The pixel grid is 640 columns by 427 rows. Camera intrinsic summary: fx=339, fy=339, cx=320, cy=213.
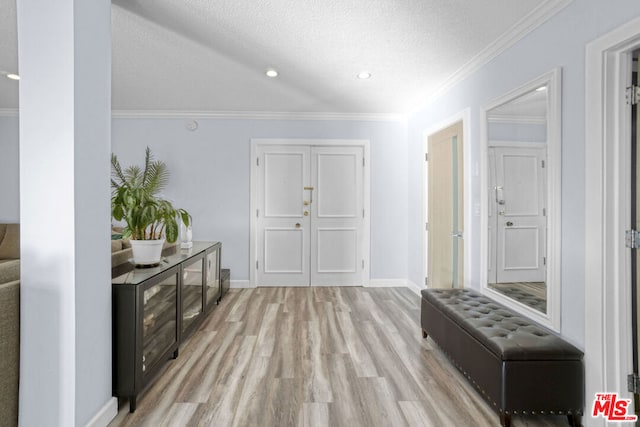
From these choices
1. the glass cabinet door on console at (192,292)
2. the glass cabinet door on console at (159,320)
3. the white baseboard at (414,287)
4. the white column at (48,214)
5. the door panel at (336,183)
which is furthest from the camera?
the door panel at (336,183)

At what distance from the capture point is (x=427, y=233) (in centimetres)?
420

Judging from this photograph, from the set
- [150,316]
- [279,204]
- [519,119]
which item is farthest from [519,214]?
[279,204]

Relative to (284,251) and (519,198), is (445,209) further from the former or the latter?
(284,251)

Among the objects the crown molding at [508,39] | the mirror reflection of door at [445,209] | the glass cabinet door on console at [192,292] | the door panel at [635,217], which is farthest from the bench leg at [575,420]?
the glass cabinet door on console at [192,292]

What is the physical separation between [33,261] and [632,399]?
2.98m

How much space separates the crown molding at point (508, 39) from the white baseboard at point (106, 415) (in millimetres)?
3458

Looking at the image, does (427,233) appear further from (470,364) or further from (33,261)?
(33,261)

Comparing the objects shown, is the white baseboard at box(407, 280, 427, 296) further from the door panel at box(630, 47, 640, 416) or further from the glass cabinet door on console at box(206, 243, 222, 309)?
the door panel at box(630, 47, 640, 416)

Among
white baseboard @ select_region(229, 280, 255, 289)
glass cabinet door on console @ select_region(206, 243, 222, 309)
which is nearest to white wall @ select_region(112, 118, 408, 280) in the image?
white baseboard @ select_region(229, 280, 255, 289)

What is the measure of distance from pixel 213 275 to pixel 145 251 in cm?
153

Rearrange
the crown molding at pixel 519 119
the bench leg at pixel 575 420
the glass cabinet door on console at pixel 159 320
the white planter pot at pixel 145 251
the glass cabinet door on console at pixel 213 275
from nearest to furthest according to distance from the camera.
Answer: the bench leg at pixel 575 420 → the glass cabinet door on console at pixel 159 320 → the crown molding at pixel 519 119 → the white planter pot at pixel 145 251 → the glass cabinet door on console at pixel 213 275

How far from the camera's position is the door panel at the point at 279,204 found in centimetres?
482

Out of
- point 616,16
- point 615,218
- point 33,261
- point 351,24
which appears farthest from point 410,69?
point 33,261

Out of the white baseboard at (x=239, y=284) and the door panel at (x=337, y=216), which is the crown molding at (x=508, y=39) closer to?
the door panel at (x=337, y=216)
